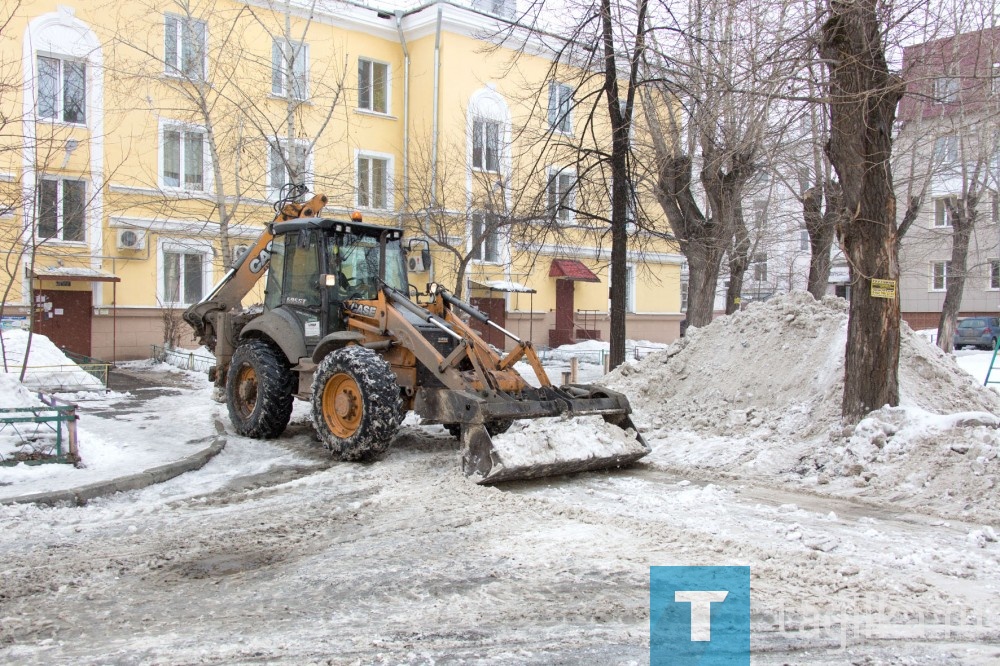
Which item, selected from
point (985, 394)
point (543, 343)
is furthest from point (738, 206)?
point (543, 343)

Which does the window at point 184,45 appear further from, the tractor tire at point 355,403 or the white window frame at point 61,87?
the tractor tire at point 355,403

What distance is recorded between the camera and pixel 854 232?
9.64 m

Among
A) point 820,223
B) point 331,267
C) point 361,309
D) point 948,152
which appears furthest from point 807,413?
point 948,152

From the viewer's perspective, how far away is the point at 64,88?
21.9 m

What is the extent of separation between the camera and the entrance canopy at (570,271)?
29.9m

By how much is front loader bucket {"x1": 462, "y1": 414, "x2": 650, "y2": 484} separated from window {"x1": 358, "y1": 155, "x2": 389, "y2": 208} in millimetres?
17931

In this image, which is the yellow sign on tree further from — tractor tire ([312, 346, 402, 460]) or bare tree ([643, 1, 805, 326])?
tractor tire ([312, 346, 402, 460])

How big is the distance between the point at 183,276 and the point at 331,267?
15939mm

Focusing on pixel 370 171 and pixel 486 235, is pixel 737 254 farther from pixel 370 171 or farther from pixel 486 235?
pixel 370 171

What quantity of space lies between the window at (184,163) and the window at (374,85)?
573 centimetres

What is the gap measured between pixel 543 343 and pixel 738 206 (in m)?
13.2

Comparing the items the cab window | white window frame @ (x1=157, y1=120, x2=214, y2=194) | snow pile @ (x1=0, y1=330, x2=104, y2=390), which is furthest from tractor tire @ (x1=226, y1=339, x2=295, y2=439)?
white window frame @ (x1=157, y1=120, x2=214, y2=194)

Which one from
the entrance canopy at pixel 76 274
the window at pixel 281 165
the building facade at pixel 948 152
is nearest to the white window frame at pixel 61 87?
the entrance canopy at pixel 76 274

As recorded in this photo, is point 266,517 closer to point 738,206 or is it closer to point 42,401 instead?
point 42,401
